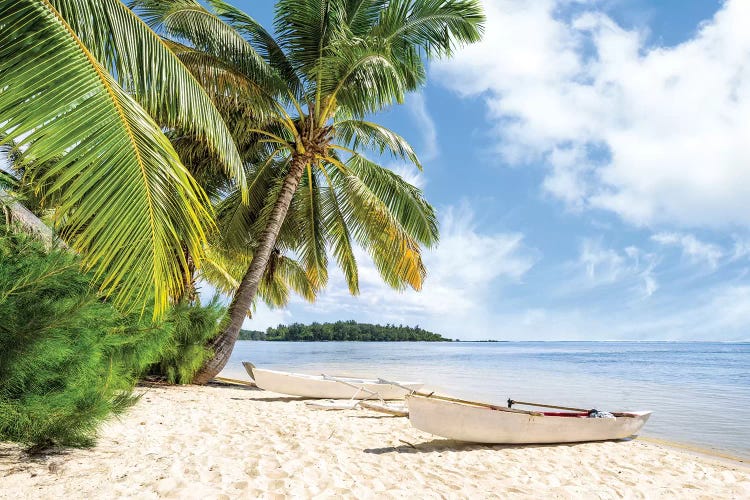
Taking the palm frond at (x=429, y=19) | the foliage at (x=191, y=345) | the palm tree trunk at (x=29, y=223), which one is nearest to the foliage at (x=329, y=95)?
the palm frond at (x=429, y=19)

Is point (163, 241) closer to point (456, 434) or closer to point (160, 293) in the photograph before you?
point (160, 293)

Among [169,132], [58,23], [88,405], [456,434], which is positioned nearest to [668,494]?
[456,434]

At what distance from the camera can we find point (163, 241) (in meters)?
3.11

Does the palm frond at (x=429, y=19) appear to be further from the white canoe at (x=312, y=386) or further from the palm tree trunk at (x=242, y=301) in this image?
the white canoe at (x=312, y=386)

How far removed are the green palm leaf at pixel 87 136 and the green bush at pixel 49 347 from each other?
64cm

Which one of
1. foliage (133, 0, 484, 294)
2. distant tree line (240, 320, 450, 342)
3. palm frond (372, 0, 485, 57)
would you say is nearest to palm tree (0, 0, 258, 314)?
foliage (133, 0, 484, 294)

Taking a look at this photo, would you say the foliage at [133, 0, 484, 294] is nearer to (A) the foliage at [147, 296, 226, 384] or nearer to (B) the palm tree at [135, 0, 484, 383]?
(B) the palm tree at [135, 0, 484, 383]

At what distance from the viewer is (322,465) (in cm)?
445

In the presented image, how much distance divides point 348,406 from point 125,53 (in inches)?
255

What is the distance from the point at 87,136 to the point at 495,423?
526 centimetres

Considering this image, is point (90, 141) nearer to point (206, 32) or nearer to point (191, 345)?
point (206, 32)

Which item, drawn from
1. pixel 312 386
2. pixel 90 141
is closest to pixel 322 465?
pixel 90 141

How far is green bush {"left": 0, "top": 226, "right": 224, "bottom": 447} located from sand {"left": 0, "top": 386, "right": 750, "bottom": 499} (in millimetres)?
375

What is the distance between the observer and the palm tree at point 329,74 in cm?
865
